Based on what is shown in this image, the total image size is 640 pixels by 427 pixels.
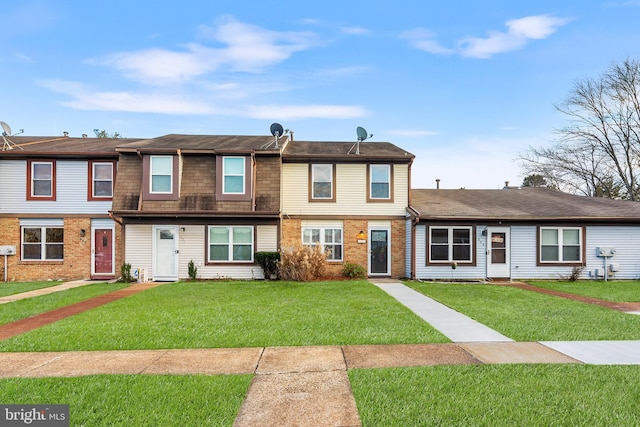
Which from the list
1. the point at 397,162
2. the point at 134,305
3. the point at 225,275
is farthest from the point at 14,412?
the point at 397,162

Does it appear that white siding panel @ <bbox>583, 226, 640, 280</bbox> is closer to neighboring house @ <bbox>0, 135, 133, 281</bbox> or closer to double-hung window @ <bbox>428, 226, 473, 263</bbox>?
double-hung window @ <bbox>428, 226, 473, 263</bbox>

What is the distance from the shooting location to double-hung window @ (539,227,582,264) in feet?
48.4

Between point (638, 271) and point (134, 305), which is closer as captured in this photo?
point (134, 305)

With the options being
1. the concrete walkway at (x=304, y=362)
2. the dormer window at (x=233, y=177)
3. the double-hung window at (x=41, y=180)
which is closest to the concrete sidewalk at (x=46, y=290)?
the double-hung window at (x=41, y=180)

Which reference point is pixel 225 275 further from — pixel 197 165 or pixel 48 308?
pixel 48 308

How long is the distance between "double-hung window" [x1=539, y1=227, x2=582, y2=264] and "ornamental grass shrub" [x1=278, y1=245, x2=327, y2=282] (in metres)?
9.28

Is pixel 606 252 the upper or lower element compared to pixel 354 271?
upper

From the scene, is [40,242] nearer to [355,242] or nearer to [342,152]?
[355,242]

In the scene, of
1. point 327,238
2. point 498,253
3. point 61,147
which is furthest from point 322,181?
point 61,147

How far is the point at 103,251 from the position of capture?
47.6 feet

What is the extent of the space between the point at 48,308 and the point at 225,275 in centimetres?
617

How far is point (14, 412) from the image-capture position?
11.7ft

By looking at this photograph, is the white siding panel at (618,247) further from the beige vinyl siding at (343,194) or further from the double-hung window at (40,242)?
the double-hung window at (40,242)

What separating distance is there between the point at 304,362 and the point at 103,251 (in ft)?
42.4
